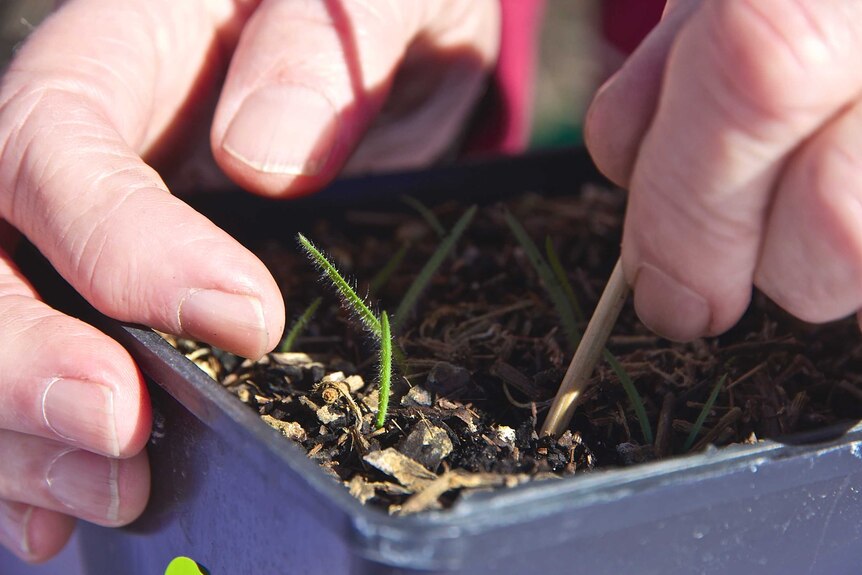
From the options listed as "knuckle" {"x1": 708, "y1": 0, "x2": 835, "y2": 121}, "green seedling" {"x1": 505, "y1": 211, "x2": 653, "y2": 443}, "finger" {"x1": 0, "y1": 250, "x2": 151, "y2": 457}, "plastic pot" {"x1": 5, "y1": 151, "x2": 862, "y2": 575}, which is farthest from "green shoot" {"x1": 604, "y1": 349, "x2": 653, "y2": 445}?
"finger" {"x1": 0, "y1": 250, "x2": 151, "y2": 457}

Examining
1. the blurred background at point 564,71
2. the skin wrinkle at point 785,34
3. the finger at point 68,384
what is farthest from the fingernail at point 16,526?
the blurred background at point 564,71

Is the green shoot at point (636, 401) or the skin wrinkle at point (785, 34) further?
the green shoot at point (636, 401)

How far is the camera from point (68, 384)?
65 cm

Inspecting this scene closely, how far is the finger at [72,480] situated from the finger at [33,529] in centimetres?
3

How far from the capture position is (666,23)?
22.1 inches

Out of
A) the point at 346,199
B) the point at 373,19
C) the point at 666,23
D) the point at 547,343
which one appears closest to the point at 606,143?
the point at 666,23

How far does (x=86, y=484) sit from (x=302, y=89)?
399 mm

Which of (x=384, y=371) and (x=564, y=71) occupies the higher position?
(x=384, y=371)

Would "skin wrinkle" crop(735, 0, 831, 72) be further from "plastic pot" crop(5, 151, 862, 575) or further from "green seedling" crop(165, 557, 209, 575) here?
"green seedling" crop(165, 557, 209, 575)

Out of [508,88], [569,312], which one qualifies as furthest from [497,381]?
[508,88]

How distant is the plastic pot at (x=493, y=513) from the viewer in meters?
0.40

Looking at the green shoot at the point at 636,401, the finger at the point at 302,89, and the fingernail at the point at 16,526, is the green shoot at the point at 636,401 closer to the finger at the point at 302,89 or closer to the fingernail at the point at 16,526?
the finger at the point at 302,89

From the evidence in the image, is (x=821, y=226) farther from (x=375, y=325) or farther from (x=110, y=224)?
(x=110, y=224)

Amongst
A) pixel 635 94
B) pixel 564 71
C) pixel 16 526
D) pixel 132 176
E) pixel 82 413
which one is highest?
pixel 635 94
